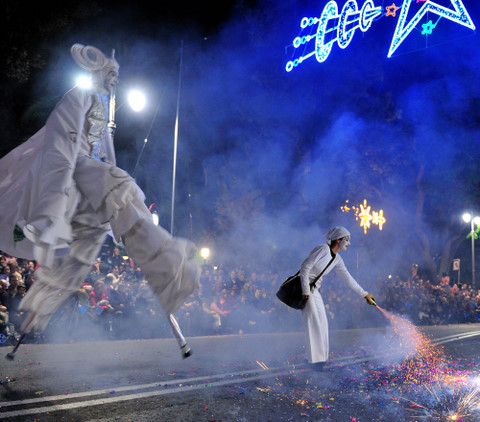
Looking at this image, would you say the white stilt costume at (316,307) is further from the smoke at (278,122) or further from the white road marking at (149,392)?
the smoke at (278,122)

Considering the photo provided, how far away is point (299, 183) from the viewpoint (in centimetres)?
1664

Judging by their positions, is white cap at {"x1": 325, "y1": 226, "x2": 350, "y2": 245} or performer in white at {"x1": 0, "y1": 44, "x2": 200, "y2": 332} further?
white cap at {"x1": 325, "y1": 226, "x2": 350, "y2": 245}

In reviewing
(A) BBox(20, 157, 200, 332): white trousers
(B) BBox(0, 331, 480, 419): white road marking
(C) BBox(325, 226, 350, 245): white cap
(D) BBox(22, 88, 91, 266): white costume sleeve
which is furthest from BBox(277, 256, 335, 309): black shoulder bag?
(D) BBox(22, 88, 91, 266): white costume sleeve

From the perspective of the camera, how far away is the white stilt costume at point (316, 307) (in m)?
5.55

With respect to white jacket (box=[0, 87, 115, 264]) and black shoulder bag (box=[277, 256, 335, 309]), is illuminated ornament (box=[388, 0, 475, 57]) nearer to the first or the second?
black shoulder bag (box=[277, 256, 335, 309])

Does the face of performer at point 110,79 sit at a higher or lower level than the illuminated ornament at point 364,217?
lower

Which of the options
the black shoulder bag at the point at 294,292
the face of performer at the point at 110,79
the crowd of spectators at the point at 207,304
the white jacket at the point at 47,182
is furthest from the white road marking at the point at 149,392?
the crowd of spectators at the point at 207,304

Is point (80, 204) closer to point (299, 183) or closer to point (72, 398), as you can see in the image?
point (72, 398)

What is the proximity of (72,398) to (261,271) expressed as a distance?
31.8 feet

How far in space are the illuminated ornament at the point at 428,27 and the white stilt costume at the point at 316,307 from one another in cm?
827

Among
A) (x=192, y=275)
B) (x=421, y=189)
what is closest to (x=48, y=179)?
(x=192, y=275)

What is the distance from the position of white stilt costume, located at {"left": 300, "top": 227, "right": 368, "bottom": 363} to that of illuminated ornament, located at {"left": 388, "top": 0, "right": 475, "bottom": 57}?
7.76m

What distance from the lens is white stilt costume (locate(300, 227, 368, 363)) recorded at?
18.2 ft

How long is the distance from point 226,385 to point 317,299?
6.07 ft
